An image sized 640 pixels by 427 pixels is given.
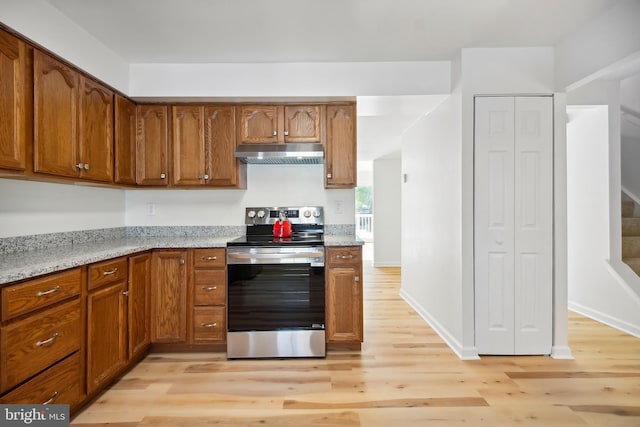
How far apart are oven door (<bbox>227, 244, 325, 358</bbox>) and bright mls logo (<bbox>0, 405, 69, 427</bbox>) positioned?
1.13 meters

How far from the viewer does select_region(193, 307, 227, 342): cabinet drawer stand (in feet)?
9.03

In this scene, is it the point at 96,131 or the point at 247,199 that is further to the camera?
the point at 247,199

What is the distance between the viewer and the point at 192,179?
9.91 feet

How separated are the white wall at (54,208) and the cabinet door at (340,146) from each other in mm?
1968

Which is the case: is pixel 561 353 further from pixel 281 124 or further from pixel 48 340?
pixel 48 340

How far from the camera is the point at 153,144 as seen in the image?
9.88 ft

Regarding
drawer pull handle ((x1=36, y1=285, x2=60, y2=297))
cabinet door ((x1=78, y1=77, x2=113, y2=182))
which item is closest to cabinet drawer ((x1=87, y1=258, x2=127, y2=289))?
drawer pull handle ((x1=36, y1=285, x2=60, y2=297))

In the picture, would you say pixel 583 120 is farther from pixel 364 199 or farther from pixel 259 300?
pixel 364 199

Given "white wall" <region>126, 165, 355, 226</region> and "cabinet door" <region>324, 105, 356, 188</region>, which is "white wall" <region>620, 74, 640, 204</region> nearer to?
"cabinet door" <region>324, 105, 356, 188</region>

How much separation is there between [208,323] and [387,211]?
195 inches

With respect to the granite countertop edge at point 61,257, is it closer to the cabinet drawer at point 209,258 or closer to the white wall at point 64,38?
the cabinet drawer at point 209,258

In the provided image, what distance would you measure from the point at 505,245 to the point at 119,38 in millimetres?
3286

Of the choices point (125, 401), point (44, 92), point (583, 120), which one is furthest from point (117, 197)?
point (583, 120)

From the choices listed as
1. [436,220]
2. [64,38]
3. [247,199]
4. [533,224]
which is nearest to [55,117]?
[64,38]
